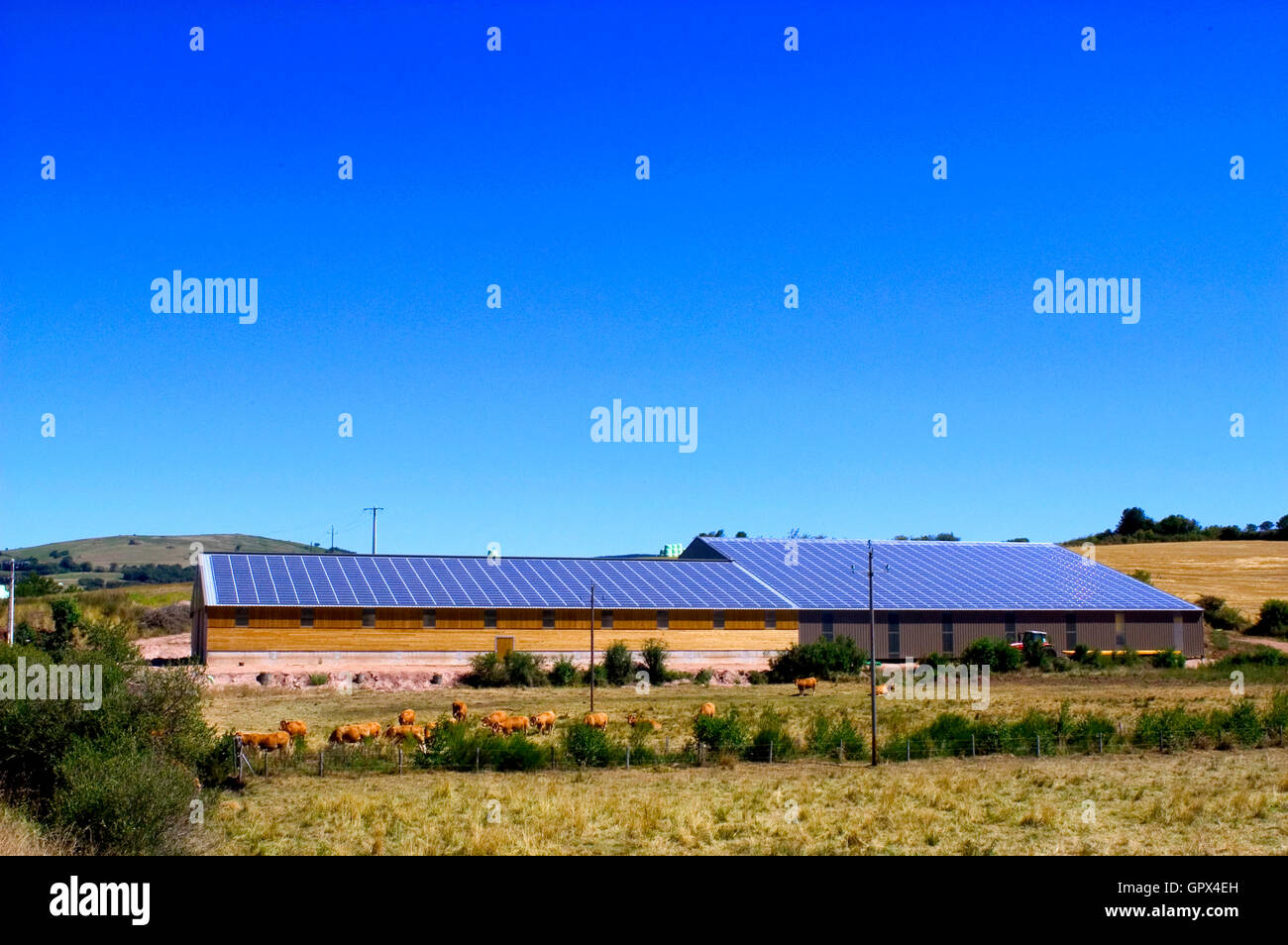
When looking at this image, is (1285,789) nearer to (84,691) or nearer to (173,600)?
(84,691)

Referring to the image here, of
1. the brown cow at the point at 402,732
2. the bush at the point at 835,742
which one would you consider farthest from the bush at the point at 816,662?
the brown cow at the point at 402,732

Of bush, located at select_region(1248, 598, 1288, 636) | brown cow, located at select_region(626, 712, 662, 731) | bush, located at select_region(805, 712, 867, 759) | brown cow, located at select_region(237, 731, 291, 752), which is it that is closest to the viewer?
brown cow, located at select_region(237, 731, 291, 752)

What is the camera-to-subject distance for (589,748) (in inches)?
1319

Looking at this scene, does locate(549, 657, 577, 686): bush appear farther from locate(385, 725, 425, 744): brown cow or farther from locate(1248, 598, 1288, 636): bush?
locate(1248, 598, 1288, 636): bush

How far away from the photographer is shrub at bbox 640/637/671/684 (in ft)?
210

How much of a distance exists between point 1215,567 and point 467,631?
78.5 m

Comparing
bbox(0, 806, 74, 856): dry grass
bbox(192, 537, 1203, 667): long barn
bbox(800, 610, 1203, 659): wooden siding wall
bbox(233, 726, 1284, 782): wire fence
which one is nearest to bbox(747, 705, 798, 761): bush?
bbox(233, 726, 1284, 782): wire fence

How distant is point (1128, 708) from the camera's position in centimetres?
4756

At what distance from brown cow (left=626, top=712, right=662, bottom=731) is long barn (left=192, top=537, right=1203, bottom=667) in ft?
70.3

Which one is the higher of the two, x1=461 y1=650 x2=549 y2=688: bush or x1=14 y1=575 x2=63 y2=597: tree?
x1=14 y1=575 x2=63 y2=597: tree

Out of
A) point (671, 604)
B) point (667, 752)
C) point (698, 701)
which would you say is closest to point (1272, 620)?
point (671, 604)

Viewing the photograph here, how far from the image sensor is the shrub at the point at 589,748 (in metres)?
33.4

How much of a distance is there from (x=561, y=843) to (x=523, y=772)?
10.5 metres
